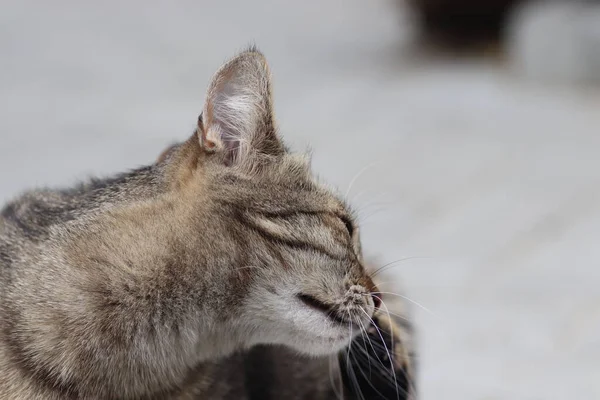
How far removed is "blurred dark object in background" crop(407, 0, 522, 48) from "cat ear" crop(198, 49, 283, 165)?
472 cm

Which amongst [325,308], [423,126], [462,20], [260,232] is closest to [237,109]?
[260,232]

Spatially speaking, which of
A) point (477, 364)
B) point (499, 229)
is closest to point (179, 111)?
point (499, 229)

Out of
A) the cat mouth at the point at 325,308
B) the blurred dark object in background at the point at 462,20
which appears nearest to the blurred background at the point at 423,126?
the blurred dark object in background at the point at 462,20

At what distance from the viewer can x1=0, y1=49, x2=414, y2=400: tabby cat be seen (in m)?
1.57

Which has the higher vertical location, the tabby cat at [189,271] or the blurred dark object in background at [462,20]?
the blurred dark object in background at [462,20]

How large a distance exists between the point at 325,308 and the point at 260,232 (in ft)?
0.59

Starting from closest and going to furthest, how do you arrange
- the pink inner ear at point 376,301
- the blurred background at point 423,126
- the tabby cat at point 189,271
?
1. the tabby cat at point 189,271
2. the pink inner ear at point 376,301
3. the blurred background at point 423,126

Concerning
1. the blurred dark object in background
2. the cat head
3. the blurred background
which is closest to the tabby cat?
the cat head

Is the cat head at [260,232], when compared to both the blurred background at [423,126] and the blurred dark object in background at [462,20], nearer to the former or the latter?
the blurred background at [423,126]

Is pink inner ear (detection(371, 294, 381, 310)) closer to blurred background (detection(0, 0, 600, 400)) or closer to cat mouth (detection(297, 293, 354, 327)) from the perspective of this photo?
cat mouth (detection(297, 293, 354, 327))

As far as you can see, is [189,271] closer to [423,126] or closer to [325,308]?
[325,308]

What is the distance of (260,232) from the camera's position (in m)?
1.61

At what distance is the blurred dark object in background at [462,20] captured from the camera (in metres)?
6.27

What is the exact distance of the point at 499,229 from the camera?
363 cm
